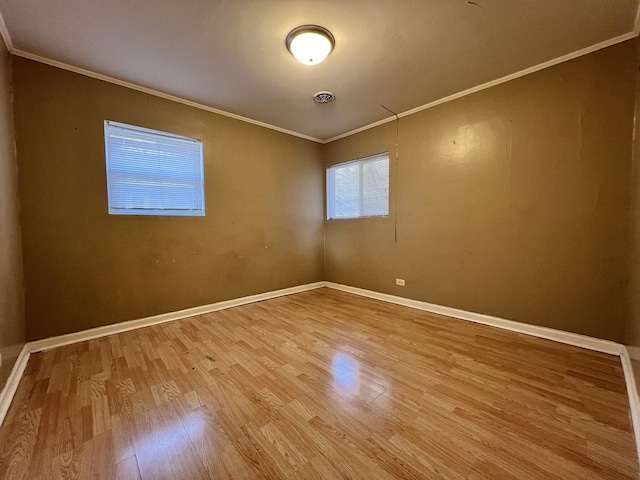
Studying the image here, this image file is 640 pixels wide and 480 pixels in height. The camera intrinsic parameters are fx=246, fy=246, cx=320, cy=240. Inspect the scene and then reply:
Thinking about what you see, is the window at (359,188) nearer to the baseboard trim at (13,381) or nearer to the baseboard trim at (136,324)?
the baseboard trim at (136,324)

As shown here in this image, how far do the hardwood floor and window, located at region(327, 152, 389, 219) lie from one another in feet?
6.54

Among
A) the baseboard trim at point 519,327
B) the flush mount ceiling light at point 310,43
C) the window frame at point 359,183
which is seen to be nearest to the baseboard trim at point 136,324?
the window frame at point 359,183

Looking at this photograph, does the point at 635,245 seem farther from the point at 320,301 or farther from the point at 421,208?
the point at 320,301

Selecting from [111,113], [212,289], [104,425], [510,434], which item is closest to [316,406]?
[510,434]

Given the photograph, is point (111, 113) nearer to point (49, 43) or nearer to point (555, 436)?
point (49, 43)

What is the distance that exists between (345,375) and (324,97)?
2842 millimetres

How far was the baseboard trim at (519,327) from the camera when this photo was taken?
81.7 inches

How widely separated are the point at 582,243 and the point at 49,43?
Result: 4777 mm

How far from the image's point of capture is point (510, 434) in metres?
1.25

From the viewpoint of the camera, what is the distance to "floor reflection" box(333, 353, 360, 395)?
161 cm

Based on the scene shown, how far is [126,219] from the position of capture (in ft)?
8.57

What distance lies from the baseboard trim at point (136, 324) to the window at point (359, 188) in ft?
5.64

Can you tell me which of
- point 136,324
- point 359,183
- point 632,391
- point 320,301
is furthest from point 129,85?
point 632,391

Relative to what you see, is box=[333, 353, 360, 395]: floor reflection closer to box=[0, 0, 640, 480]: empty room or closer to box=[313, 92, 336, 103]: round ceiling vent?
box=[0, 0, 640, 480]: empty room
